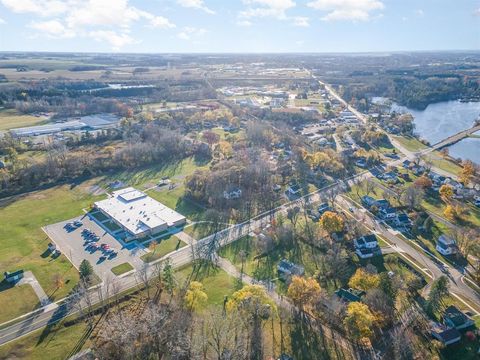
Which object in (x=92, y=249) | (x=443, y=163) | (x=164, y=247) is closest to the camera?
(x=92, y=249)

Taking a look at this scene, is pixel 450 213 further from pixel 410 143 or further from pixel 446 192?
pixel 410 143

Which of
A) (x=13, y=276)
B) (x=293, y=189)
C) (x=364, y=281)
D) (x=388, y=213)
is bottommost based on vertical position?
(x=293, y=189)

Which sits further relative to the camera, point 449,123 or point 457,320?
point 449,123

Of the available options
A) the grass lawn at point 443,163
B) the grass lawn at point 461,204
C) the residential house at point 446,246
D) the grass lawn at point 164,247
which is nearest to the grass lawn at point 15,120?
the grass lawn at point 164,247

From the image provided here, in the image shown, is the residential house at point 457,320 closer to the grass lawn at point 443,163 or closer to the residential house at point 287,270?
the residential house at point 287,270

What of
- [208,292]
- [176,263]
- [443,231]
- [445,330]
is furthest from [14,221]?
[443,231]

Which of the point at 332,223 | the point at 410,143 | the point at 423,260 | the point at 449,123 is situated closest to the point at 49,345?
the point at 332,223

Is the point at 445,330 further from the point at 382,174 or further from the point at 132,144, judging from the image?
the point at 132,144
